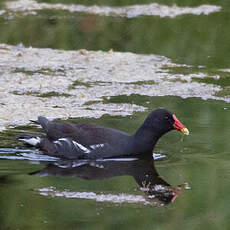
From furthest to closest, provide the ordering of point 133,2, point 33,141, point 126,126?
point 133,2, point 126,126, point 33,141

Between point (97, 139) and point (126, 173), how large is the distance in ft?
2.32

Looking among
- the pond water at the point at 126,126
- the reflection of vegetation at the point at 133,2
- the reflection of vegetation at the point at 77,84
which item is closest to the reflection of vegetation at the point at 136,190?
the pond water at the point at 126,126

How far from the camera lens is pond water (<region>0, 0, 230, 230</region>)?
228 inches

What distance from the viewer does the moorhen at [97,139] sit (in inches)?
300

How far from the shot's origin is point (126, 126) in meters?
8.78

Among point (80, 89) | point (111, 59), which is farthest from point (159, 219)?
point (111, 59)

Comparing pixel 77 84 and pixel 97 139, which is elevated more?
pixel 97 139

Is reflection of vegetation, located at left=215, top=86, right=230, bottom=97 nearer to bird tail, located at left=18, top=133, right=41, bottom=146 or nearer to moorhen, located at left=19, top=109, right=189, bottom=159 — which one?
moorhen, located at left=19, top=109, right=189, bottom=159

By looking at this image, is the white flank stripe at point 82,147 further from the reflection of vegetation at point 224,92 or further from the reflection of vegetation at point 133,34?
the reflection of vegetation at point 133,34

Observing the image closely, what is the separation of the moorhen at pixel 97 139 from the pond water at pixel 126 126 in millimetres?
156

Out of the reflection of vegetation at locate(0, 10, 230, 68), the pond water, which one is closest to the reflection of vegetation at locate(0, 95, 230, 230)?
the pond water

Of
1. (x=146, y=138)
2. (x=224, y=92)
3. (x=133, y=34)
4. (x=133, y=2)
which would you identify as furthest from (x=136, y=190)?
(x=133, y=2)

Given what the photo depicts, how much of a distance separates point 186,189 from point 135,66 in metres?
6.06

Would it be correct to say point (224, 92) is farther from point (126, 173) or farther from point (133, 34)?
point (133, 34)
